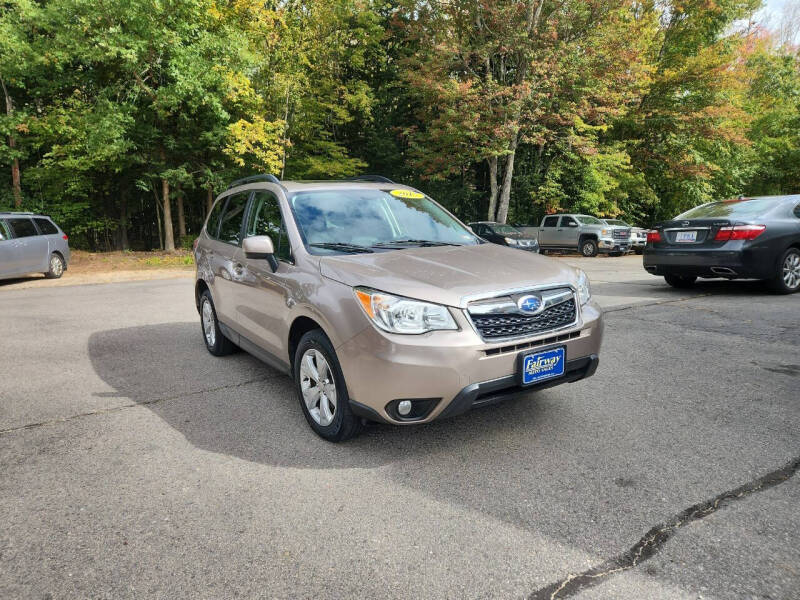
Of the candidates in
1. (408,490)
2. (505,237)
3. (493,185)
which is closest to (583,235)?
(505,237)

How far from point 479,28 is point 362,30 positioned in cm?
714

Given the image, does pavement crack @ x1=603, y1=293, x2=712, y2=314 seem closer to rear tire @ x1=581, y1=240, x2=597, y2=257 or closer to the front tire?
the front tire

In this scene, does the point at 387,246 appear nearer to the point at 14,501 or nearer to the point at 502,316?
the point at 502,316

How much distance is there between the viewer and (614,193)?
26.0 metres

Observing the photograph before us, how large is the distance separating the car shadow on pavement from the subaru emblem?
0.93 metres

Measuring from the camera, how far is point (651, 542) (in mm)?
2479

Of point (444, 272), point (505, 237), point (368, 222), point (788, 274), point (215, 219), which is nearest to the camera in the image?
point (444, 272)

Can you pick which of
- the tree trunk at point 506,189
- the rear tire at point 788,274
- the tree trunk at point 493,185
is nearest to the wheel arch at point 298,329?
the rear tire at point 788,274

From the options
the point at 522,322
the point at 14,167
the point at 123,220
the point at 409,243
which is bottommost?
the point at 522,322

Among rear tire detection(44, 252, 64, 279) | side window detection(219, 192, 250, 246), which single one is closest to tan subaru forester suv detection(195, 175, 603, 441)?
side window detection(219, 192, 250, 246)

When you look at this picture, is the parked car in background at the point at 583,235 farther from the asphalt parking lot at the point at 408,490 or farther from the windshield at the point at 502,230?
the asphalt parking lot at the point at 408,490

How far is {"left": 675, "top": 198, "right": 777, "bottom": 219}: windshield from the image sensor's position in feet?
28.0

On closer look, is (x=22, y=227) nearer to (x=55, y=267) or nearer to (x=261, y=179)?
(x=55, y=267)

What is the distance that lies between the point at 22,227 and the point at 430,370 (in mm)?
13906
